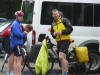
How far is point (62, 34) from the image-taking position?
706 cm

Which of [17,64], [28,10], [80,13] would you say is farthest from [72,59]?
[28,10]

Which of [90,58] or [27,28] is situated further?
[90,58]

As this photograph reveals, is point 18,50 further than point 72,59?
No

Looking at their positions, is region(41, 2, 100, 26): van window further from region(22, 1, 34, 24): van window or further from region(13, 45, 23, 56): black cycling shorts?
region(13, 45, 23, 56): black cycling shorts

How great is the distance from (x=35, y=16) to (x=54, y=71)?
70.6 inches

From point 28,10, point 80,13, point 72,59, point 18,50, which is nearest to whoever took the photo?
point 18,50

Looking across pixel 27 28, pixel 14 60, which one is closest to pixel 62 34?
pixel 27 28

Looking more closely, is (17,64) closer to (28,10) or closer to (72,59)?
(72,59)

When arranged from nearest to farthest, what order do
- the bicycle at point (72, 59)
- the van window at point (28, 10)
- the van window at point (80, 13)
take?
the bicycle at point (72, 59) → the van window at point (80, 13) → the van window at point (28, 10)

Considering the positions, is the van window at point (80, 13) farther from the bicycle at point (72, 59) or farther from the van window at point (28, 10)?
the bicycle at point (72, 59)

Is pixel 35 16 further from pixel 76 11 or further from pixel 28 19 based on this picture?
pixel 76 11

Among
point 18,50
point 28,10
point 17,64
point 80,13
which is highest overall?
point 28,10

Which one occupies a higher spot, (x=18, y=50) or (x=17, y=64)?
(x=18, y=50)

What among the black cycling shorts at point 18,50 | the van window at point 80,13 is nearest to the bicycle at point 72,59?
the van window at point 80,13
